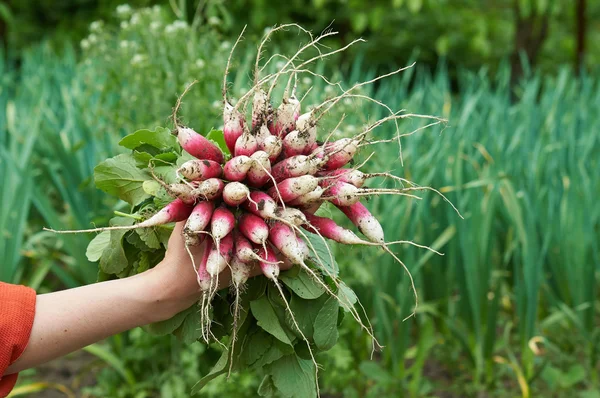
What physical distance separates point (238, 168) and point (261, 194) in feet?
0.21

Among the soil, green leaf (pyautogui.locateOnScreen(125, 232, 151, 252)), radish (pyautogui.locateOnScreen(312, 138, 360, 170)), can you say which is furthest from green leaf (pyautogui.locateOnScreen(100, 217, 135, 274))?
the soil

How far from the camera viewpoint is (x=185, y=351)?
2293 millimetres

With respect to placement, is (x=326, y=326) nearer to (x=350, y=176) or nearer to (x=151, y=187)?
(x=350, y=176)

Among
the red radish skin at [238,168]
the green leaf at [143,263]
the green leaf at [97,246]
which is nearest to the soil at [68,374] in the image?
the green leaf at [97,246]

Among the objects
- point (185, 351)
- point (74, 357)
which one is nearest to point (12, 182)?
point (74, 357)

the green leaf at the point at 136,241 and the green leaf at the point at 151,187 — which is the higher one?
the green leaf at the point at 151,187

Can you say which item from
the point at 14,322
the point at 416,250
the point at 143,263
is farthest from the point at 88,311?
the point at 416,250

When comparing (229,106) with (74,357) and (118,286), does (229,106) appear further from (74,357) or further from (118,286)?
(74,357)

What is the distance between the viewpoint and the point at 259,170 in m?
1.19

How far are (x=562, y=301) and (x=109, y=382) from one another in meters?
1.65

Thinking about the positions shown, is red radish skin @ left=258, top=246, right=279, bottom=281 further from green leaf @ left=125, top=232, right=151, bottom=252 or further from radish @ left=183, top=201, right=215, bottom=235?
green leaf @ left=125, top=232, right=151, bottom=252

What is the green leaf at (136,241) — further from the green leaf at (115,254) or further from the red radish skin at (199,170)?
the red radish skin at (199,170)

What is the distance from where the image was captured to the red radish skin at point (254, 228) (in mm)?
1173

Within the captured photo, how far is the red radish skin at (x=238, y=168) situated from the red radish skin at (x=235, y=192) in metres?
0.02
